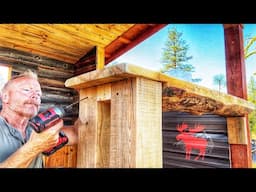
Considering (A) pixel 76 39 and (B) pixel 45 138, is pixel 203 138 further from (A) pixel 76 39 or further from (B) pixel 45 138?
(A) pixel 76 39

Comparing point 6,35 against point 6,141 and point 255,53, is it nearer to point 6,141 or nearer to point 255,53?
point 6,141

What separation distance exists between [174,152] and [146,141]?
1417mm

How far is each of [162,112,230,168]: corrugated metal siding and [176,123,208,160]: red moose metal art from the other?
0.02 m

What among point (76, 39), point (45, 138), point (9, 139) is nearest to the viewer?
point (45, 138)

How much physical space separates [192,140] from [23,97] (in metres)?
1.27

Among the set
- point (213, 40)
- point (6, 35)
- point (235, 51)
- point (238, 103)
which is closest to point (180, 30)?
point (213, 40)

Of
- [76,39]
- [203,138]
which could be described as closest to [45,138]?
[203,138]

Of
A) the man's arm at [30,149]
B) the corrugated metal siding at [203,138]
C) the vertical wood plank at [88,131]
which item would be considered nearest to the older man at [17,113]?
the man's arm at [30,149]

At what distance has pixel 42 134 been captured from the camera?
0.50m

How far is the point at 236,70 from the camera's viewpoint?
51.6 inches

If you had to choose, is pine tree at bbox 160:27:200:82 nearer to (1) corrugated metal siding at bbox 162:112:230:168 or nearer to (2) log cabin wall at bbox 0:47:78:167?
(1) corrugated metal siding at bbox 162:112:230:168

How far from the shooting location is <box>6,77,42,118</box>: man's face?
2.97ft

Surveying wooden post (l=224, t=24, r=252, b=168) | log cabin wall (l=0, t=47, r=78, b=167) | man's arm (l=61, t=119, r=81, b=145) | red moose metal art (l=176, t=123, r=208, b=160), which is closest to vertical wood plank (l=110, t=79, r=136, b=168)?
man's arm (l=61, t=119, r=81, b=145)

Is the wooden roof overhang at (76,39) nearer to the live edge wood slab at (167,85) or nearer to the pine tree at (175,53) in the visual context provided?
the pine tree at (175,53)
